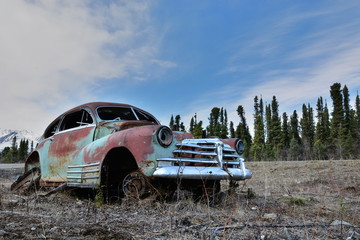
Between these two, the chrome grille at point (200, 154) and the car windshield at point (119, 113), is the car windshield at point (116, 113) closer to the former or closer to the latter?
the car windshield at point (119, 113)

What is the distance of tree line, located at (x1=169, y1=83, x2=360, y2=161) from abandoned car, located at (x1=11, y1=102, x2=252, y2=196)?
34691mm

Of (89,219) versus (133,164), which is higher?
(133,164)

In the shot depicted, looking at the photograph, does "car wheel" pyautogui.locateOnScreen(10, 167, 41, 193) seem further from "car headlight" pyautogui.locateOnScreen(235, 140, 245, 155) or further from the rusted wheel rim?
"car headlight" pyautogui.locateOnScreen(235, 140, 245, 155)

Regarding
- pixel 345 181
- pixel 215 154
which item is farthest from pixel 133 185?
pixel 345 181

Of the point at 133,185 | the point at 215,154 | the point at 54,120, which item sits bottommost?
the point at 133,185

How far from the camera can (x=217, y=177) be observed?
3.71m

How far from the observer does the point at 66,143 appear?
5633 mm

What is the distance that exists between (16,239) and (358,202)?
205 inches

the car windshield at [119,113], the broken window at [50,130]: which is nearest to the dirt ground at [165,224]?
the car windshield at [119,113]

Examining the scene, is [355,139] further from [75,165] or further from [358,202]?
[75,165]

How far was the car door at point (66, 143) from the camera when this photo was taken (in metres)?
5.26

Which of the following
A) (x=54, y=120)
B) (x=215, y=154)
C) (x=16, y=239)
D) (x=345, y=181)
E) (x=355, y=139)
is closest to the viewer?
(x=16, y=239)

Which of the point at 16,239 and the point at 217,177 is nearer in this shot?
the point at 16,239

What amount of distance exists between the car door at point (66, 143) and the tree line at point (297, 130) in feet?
114
